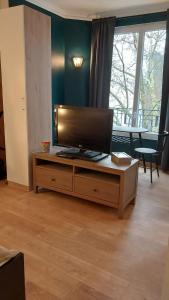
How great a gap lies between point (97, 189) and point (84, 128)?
726 mm

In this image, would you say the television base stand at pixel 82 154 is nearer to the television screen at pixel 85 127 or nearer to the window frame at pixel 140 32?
the television screen at pixel 85 127

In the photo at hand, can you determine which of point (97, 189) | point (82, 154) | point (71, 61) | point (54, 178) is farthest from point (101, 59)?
point (97, 189)

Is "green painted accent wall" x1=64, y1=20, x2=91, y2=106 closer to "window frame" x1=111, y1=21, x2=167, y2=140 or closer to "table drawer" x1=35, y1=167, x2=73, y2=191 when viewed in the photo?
"window frame" x1=111, y1=21, x2=167, y2=140

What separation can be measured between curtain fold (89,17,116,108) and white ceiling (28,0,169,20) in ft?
0.47

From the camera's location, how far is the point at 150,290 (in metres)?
1.56

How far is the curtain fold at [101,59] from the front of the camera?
4.24m

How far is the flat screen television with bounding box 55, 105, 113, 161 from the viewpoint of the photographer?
8.58 feet

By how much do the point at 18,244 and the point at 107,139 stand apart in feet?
4.53

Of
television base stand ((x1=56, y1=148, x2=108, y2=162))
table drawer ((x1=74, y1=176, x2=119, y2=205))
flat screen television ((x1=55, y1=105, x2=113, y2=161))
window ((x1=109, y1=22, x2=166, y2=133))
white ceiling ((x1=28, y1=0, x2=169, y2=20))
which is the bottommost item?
table drawer ((x1=74, y1=176, x2=119, y2=205))

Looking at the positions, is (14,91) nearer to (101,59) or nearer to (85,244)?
(85,244)

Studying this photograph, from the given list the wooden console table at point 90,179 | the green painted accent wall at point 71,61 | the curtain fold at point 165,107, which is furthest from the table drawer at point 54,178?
the green painted accent wall at point 71,61

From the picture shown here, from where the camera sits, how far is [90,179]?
2588 millimetres

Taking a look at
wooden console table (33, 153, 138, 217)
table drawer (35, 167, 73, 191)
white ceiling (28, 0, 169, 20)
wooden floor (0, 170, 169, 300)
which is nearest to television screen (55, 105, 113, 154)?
wooden console table (33, 153, 138, 217)

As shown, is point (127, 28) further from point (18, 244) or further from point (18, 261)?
point (18, 261)
